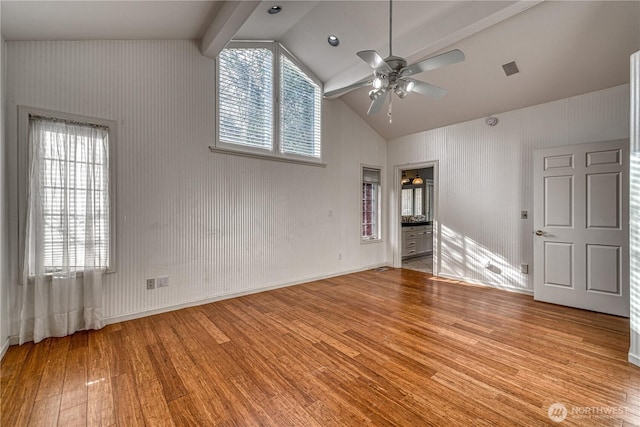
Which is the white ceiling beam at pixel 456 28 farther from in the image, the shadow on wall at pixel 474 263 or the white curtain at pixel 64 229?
the white curtain at pixel 64 229

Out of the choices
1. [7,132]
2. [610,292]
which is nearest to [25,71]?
[7,132]

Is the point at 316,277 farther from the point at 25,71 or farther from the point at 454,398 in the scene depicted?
the point at 25,71

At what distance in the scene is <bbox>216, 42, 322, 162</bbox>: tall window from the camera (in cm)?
392

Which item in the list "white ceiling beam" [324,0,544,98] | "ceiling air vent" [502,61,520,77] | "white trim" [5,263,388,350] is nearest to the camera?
"white trim" [5,263,388,350]

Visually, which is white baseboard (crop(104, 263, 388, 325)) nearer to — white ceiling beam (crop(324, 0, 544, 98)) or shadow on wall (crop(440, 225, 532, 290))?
shadow on wall (crop(440, 225, 532, 290))

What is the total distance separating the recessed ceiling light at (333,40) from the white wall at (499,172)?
241 centimetres

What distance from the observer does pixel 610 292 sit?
3.28m

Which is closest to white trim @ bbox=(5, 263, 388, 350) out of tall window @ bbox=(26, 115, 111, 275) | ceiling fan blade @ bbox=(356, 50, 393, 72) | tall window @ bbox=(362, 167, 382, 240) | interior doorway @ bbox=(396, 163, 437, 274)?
tall window @ bbox=(26, 115, 111, 275)

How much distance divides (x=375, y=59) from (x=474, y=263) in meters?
3.83

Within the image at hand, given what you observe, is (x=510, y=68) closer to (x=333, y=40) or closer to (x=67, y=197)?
(x=333, y=40)

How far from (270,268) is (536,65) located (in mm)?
4491

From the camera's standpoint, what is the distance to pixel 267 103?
4.29 m

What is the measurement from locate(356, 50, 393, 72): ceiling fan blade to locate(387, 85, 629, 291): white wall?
2.96 m

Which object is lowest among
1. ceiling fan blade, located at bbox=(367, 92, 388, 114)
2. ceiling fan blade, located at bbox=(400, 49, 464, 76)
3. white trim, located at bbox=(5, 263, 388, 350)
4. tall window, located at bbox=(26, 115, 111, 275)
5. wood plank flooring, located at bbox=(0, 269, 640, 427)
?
wood plank flooring, located at bbox=(0, 269, 640, 427)
